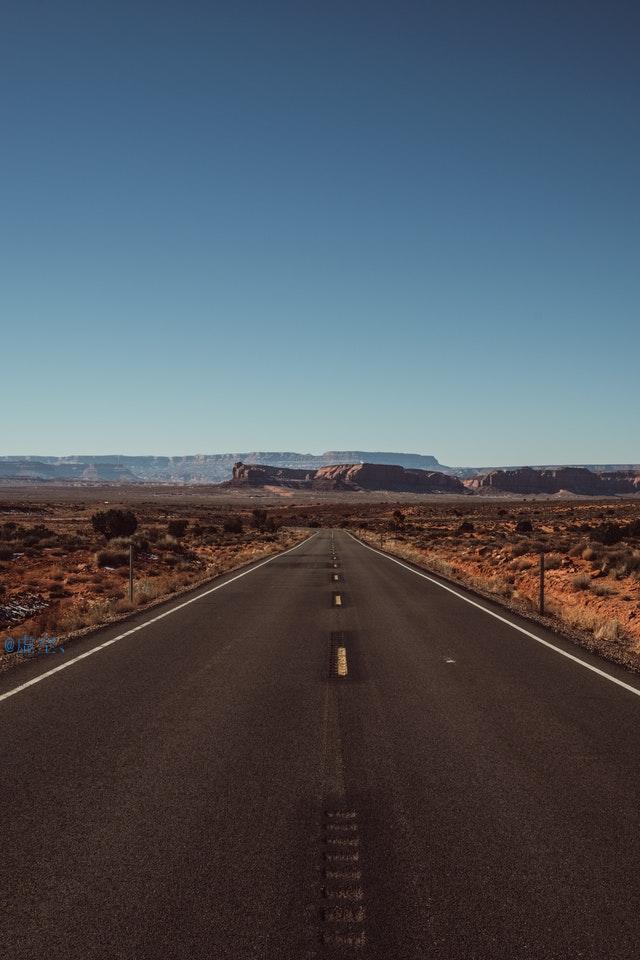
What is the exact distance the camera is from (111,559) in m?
32.0

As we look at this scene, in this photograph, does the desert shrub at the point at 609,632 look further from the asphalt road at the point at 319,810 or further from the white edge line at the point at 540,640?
the asphalt road at the point at 319,810

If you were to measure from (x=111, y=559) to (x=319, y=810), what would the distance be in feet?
92.9

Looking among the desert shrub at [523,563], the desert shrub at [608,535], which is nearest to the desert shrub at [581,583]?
the desert shrub at [523,563]

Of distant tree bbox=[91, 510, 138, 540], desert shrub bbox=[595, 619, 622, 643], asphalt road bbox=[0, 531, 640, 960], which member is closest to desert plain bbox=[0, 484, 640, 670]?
desert shrub bbox=[595, 619, 622, 643]

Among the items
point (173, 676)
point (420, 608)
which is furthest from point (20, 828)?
point (420, 608)

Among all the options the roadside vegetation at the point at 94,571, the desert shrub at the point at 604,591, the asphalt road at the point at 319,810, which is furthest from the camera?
the desert shrub at the point at 604,591

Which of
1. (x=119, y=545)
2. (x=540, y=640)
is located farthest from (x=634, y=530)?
(x=540, y=640)

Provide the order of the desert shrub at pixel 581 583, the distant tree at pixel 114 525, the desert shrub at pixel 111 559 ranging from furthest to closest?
the distant tree at pixel 114 525 → the desert shrub at pixel 111 559 → the desert shrub at pixel 581 583

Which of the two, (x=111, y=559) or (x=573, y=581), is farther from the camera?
(x=111, y=559)

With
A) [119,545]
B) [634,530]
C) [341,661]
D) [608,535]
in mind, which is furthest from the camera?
[634,530]

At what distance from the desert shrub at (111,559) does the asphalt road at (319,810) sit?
21601 mm

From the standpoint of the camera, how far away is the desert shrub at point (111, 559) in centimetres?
3145

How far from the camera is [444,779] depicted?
5863mm

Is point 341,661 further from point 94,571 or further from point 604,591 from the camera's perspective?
point 94,571
